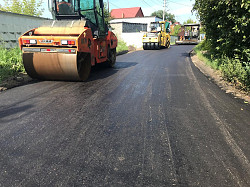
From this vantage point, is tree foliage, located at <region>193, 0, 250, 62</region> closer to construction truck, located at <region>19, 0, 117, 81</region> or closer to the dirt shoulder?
the dirt shoulder

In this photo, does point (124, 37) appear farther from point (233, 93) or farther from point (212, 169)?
point (212, 169)

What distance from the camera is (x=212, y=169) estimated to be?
2359 millimetres

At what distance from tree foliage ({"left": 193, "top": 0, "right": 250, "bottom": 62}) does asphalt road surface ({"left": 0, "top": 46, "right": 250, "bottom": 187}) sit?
2394 millimetres

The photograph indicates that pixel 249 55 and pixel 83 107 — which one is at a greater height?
pixel 249 55

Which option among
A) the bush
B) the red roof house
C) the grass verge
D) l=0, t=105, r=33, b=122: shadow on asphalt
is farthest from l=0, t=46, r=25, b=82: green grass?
the red roof house

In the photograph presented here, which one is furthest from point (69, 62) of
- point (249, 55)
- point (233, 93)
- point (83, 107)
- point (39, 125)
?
point (249, 55)

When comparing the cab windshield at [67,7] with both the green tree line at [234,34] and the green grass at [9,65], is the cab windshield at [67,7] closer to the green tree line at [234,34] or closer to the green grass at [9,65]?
the green grass at [9,65]

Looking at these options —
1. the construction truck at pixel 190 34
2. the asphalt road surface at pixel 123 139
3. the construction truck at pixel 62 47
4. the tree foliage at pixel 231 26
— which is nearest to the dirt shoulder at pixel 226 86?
the asphalt road surface at pixel 123 139

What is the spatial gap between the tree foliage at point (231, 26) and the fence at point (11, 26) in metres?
9.82

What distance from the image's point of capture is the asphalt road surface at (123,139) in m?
2.24

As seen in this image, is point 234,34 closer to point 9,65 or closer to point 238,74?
point 238,74

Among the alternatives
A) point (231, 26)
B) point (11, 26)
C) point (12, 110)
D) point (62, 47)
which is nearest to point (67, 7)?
point (62, 47)

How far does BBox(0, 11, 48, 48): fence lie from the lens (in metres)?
10.7

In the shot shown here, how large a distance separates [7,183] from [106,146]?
1223 mm
